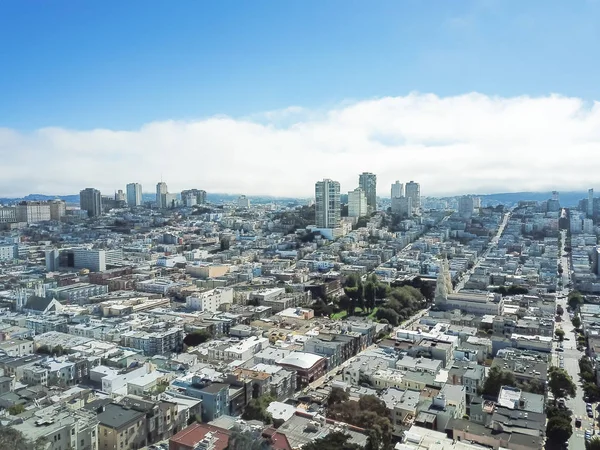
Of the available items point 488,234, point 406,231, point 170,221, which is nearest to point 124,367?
point 406,231

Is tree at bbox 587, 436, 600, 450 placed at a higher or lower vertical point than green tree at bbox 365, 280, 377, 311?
lower

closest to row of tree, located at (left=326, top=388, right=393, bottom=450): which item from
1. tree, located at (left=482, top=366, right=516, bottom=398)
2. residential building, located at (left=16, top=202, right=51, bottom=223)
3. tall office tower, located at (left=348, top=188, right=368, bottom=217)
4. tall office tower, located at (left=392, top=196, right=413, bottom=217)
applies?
tree, located at (left=482, top=366, right=516, bottom=398)

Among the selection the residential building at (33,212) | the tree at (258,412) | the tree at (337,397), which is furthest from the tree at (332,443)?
the residential building at (33,212)

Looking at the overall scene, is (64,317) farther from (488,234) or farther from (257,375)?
(488,234)

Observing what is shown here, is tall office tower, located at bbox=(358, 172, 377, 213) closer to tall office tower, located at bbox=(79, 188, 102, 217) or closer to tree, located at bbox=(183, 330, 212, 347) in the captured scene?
tall office tower, located at bbox=(79, 188, 102, 217)

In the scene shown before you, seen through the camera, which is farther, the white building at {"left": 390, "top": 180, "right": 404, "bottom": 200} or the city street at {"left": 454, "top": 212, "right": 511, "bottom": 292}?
the white building at {"left": 390, "top": 180, "right": 404, "bottom": 200}
